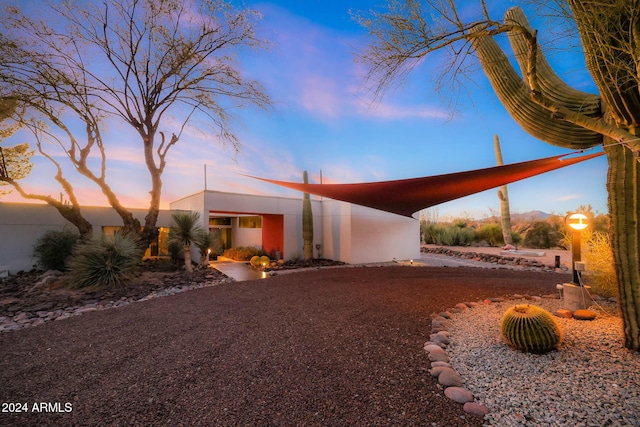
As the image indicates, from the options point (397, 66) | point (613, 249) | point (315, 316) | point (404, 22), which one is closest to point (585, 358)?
point (613, 249)

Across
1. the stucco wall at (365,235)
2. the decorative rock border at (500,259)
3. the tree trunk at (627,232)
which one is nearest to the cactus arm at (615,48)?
the tree trunk at (627,232)

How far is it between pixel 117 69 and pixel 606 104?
345 inches

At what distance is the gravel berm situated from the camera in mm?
1505

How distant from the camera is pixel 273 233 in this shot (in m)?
9.17

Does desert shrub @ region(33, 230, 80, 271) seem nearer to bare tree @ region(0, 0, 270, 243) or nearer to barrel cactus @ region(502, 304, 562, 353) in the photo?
bare tree @ region(0, 0, 270, 243)

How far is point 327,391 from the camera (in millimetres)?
1689

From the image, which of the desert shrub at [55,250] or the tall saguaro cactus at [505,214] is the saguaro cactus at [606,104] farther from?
the desert shrub at [55,250]

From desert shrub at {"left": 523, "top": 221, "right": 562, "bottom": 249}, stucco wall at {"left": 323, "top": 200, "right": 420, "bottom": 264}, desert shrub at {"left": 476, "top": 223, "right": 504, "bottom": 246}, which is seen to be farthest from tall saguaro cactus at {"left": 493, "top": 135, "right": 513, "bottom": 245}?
stucco wall at {"left": 323, "top": 200, "right": 420, "bottom": 264}

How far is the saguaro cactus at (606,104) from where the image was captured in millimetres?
1653

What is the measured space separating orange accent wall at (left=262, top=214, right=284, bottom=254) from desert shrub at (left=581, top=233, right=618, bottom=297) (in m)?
6.81

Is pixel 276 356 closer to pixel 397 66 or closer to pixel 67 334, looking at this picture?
pixel 67 334

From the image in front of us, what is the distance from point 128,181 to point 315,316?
281 inches

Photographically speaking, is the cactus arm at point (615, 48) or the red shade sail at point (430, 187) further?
the red shade sail at point (430, 187)

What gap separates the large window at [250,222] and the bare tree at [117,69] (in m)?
3.65
